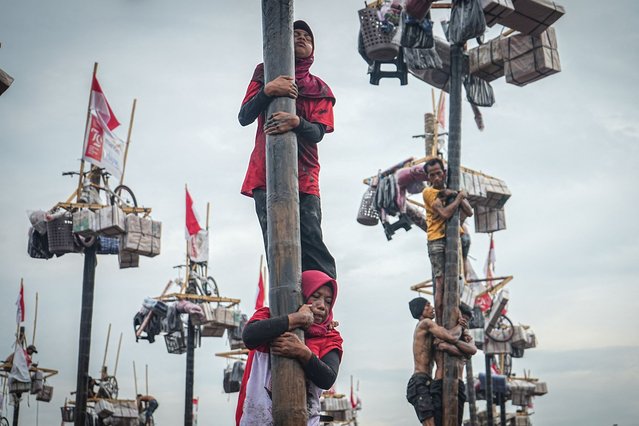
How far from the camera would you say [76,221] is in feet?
57.4

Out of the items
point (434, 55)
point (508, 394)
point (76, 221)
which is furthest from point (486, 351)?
point (434, 55)

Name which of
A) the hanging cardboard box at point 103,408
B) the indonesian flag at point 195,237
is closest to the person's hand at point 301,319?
the indonesian flag at point 195,237

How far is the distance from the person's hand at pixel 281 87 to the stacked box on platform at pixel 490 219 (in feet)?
58.3

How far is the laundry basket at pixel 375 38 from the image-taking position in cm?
1122

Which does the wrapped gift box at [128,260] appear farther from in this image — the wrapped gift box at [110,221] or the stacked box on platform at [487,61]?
the stacked box on platform at [487,61]

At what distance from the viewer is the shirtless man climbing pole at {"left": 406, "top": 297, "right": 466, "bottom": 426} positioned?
378 inches

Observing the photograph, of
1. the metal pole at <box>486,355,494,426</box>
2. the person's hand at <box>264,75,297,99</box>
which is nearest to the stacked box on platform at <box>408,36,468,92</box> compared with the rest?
the person's hand at <box>264,75,297,99</box>

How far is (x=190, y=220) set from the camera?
25.7 metres

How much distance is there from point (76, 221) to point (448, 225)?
9818 millimetres

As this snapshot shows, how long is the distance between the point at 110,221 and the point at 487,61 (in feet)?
28.7

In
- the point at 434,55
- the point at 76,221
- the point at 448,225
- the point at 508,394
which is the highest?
the point at 434,55

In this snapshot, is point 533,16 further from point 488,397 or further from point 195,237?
point 488,397

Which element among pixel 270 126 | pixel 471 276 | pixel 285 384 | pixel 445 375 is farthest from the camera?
pixel 471 276

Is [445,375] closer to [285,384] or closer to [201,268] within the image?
[285,384]
